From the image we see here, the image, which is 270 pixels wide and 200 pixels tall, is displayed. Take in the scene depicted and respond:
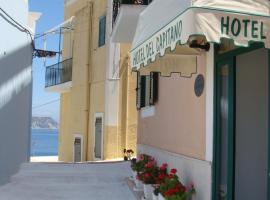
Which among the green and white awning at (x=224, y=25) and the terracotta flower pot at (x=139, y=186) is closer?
the green and white awning at (x=224, y=25)

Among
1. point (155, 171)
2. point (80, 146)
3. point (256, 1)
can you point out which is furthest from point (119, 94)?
point (256, 1)

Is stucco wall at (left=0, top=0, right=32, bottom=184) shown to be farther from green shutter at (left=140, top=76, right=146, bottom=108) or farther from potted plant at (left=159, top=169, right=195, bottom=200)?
potted plant at (left=159, top=169, right=195, bottom=200)

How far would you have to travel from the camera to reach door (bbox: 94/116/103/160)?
26609 millimetres

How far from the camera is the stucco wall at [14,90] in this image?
14523 millimetres

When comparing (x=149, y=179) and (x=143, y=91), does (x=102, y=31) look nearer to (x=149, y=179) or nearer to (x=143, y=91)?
(x=143, y=91)

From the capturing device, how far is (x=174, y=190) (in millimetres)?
9281

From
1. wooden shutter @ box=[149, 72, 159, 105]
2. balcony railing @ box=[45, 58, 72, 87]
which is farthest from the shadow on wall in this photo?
balcony railing @ box=[45, 58, 72, 87]

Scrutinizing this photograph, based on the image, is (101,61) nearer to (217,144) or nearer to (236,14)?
(217,144)

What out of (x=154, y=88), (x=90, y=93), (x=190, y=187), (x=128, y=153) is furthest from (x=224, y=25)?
(x=90, y=93)

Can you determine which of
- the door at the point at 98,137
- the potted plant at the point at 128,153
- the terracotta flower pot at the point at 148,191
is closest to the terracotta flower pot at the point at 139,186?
the terracotta flower pot at the point at 148,191

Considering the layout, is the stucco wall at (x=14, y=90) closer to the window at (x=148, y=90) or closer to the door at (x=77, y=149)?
the window at (x=148, y=90)

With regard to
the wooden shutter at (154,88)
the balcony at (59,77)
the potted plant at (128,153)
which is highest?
the balcony at (59,77)

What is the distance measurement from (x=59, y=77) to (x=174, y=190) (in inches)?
1035

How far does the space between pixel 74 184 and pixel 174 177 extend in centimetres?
533
